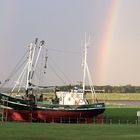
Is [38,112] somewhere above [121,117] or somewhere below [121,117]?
above

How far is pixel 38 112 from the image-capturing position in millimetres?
77188

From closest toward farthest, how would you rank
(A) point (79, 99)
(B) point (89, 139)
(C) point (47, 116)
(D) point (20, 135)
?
(B) point (89, 139) < (D) point (20, 135) < (C) point (47, 116) < (A) point (79, 99)

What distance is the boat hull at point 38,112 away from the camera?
77.0 meters

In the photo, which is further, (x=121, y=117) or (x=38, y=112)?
(x=121, y=117)

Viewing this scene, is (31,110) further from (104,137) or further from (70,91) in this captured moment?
(104,137)

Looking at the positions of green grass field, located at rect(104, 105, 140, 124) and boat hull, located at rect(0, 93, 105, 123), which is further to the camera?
boat hull, located at rect(0, 93, 105, 123)

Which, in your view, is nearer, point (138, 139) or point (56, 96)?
point (138, 139)

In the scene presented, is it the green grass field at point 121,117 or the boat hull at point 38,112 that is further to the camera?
the boat hull at point 38,112

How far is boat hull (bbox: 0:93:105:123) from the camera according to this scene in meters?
77.0

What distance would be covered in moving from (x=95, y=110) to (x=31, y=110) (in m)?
10.7

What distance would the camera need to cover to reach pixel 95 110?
80250 mm

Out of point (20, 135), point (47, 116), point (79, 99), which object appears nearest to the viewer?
point (20, 135)

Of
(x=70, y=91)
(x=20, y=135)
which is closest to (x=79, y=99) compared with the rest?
(x=70, y=91)

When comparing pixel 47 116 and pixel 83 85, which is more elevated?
pixel 83 85
